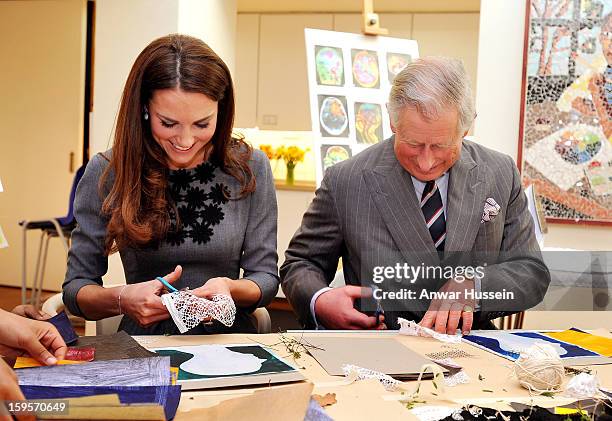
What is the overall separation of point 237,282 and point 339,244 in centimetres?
39

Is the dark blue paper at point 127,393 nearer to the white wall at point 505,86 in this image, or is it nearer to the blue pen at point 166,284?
the blue pen at point 166,284

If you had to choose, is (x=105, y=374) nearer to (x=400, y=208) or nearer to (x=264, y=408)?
(x=264, y=408)

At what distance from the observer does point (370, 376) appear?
1225 millimetres

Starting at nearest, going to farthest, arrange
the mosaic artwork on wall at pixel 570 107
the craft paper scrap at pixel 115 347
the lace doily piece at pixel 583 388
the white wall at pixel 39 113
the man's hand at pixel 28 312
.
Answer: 1. the lace doily piece at pixel 583 388
2. the craft paper scrap at pixel 115 347
3. the man's hand at pixel 28 312
4. the mosaic artwork on wall at pixel 570 107
5. the white wall at pixel 39 113

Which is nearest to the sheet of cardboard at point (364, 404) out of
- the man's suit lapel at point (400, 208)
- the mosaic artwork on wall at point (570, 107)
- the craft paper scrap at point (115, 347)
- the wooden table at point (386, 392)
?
the wooden table at point (386, 392)

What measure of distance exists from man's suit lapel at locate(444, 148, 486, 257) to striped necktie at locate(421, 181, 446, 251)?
32mm

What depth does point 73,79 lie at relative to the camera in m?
6.40

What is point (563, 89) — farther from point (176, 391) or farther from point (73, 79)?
point (73, 79)

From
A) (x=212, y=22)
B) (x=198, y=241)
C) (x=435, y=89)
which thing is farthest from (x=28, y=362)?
(x=212, y=22)

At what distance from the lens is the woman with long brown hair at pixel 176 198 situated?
1757mm

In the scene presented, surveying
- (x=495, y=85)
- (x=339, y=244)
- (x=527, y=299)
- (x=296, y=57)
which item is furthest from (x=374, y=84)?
(x=296, y=57)

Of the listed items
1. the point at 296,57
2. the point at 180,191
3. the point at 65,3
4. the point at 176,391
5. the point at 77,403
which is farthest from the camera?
the point at 296,57

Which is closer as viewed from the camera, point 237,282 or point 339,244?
point 237,282

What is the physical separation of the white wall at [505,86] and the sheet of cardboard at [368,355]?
2.55m
